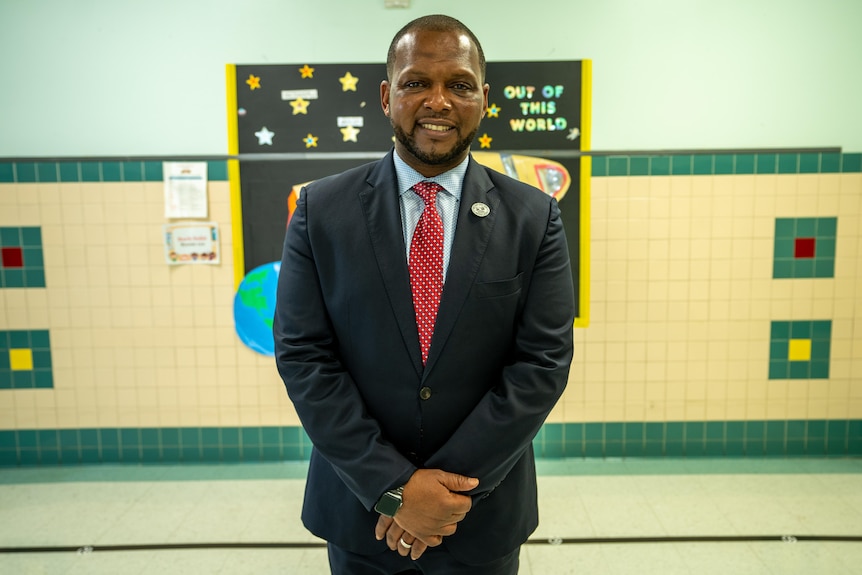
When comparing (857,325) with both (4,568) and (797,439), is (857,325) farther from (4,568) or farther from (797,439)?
(4,568)

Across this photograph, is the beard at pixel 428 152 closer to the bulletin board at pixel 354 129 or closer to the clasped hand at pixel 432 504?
the clasped hand at pixel 432 504

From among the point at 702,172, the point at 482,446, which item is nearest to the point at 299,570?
the point at 482,446

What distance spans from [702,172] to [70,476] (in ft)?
12.0

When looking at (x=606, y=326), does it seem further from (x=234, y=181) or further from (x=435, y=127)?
(x=435, y=127)

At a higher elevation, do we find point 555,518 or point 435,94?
point 435,94

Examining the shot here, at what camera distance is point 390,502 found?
1264 mm

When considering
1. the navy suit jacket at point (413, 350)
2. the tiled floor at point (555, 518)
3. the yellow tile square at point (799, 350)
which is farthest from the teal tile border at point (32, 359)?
the yellow tile square at point (799, 350)

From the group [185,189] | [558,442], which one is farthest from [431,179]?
[558,442]

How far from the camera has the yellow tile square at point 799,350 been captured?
3.45m

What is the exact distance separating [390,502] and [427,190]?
26.0 inches

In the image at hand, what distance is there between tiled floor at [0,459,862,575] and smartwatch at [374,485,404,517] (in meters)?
1.47

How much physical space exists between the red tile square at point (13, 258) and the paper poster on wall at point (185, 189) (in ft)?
2.66

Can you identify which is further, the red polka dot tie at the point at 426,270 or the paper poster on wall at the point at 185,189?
the paper poster on wall at the point at 185,189

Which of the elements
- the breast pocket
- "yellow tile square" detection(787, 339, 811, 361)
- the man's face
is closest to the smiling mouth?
the man's face
